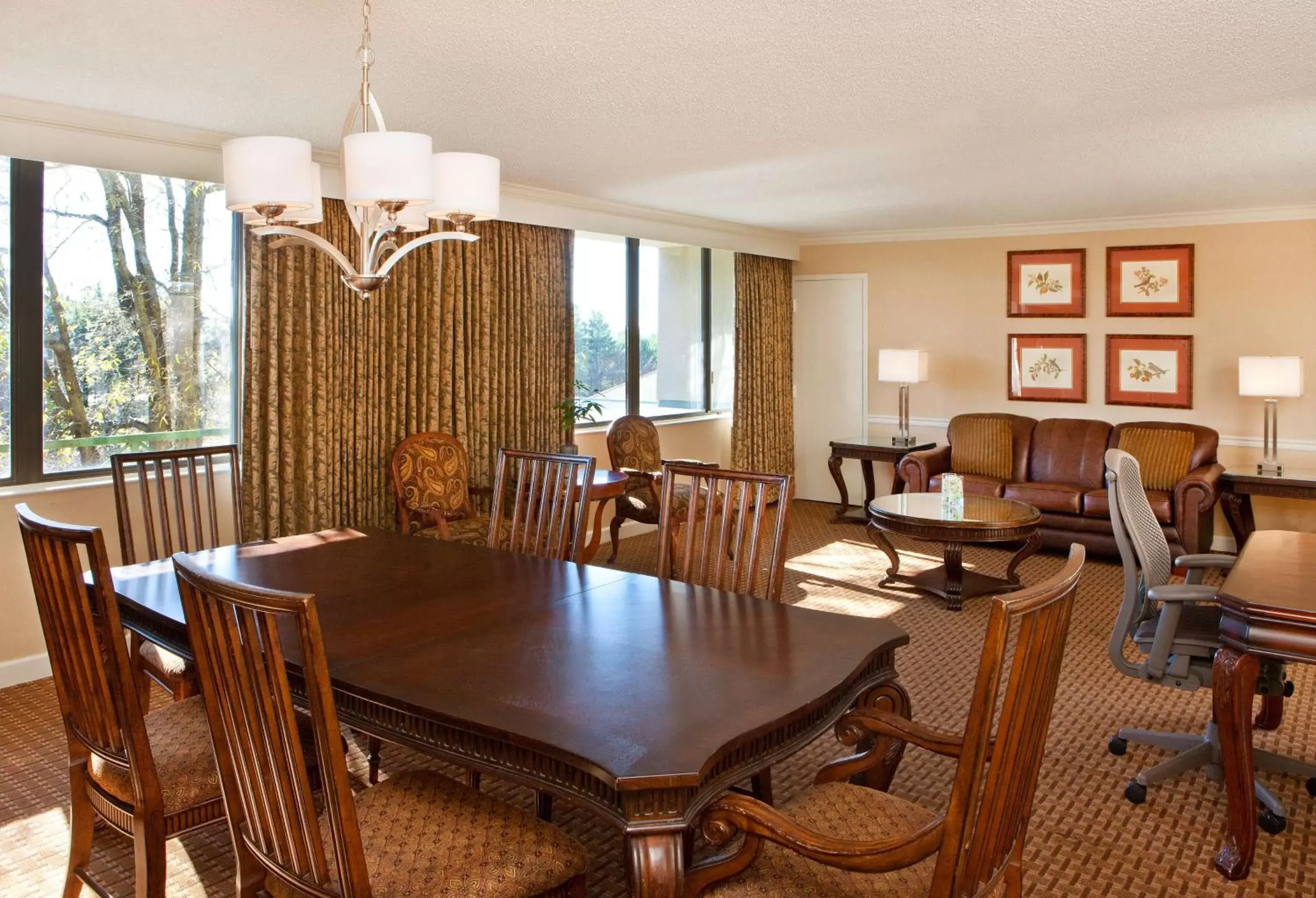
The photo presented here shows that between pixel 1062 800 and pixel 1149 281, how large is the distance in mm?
4953

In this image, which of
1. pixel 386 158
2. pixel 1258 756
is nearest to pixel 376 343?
pixel 386 158

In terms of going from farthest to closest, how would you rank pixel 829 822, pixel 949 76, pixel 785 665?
Result: pixel 949 76 → pixel 785 665 → pixel 829 822

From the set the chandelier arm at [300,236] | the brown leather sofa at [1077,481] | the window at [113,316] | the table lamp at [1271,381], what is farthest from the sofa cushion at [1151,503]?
the window at [113,316]

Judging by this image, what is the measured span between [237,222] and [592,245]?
2.78m

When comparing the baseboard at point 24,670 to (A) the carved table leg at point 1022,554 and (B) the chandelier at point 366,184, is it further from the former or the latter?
(A) the carved table leg at point 1022,554

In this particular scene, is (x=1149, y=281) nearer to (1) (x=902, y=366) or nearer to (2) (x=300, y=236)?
(1) (x=902, y=366)

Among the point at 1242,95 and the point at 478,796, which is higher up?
the point at 1242,95

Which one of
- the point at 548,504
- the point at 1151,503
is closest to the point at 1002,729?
the point at 548,504

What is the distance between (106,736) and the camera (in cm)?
205

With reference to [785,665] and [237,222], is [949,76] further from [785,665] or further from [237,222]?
[237,222]

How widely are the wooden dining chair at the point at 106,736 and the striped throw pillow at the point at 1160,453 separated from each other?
5.84 meters

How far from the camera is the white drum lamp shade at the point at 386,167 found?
7.48 feet

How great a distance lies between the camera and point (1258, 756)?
305 cm

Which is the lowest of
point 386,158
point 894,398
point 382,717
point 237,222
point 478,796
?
point 478,796
